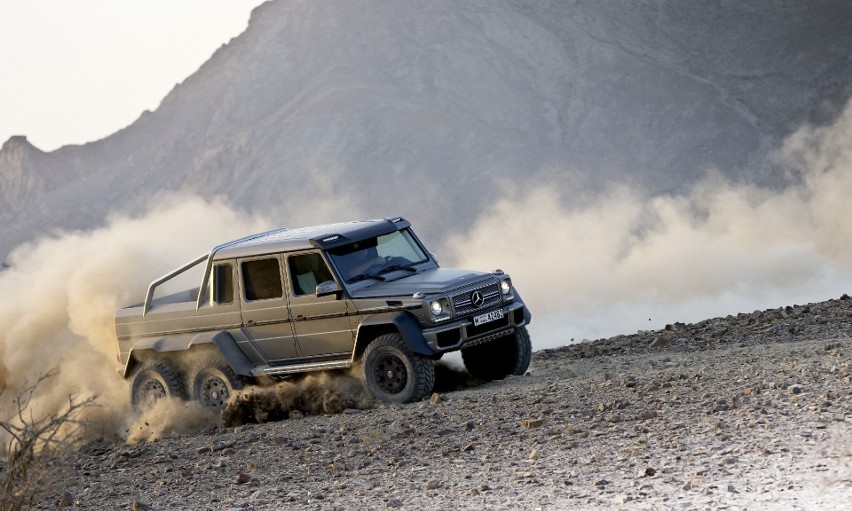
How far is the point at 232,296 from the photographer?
1506cm

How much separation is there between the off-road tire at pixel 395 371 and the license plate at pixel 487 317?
68cm

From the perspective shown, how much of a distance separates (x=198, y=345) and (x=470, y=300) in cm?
338

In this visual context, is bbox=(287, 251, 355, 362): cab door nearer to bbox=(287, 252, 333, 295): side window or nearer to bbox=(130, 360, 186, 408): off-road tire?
bbox=(287, 252, 333, 295): side window

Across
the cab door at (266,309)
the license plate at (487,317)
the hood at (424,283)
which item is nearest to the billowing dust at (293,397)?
the cab door at (266,309)

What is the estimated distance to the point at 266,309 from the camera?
14.8m

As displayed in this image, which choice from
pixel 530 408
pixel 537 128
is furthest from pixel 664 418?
pixel 537 128

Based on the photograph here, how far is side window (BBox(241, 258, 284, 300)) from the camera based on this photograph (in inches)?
581

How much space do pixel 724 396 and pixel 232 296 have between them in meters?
6.12

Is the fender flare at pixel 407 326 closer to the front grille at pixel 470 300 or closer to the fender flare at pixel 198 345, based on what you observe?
the front grille at pixel 470 300

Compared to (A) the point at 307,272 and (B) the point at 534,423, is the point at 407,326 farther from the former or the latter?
(B) the point at 534,423

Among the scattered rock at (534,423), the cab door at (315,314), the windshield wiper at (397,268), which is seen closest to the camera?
the scattered rock at (534,423)

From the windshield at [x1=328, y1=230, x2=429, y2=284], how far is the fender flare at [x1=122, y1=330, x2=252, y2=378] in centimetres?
164

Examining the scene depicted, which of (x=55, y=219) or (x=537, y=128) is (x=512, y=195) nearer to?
(x=537, y=128)

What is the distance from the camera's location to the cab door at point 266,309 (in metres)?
14.7
